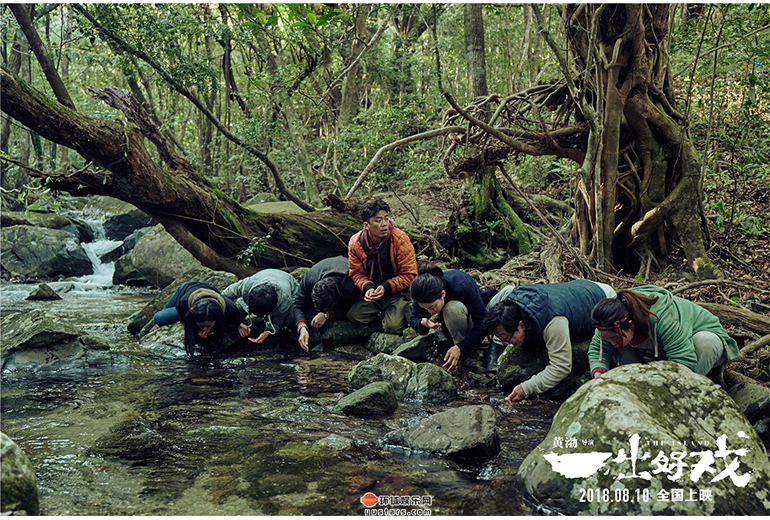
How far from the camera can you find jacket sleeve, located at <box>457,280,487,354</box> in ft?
15.5

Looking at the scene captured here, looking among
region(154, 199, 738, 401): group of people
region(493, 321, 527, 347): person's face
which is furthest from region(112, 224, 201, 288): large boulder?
region(493, 321, 527, 347): person's face

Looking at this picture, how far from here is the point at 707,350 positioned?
11.6 ft

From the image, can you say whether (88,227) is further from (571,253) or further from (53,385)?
(571,253)

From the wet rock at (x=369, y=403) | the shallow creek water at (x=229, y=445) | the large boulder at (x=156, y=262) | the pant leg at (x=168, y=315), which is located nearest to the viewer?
the shallow creek water at (x=229, y=445)

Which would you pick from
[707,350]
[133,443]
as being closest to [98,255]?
[133,443]

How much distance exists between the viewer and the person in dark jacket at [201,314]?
5.41 meters

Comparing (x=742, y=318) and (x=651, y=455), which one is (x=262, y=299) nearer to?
(x=651, y=455)

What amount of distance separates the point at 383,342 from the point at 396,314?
343 mm

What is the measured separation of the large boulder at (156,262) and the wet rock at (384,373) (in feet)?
22.1

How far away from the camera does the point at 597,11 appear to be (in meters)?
5.46

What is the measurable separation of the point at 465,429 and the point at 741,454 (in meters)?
1.41

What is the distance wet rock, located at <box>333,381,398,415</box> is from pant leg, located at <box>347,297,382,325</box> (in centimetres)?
211

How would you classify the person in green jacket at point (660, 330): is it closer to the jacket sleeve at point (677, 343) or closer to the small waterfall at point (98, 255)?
the jacket sleeve at point (677, 343)

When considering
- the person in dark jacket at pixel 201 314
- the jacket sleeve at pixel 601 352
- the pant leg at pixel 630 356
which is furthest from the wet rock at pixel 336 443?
the person in dark jacket at pixel 201 314
